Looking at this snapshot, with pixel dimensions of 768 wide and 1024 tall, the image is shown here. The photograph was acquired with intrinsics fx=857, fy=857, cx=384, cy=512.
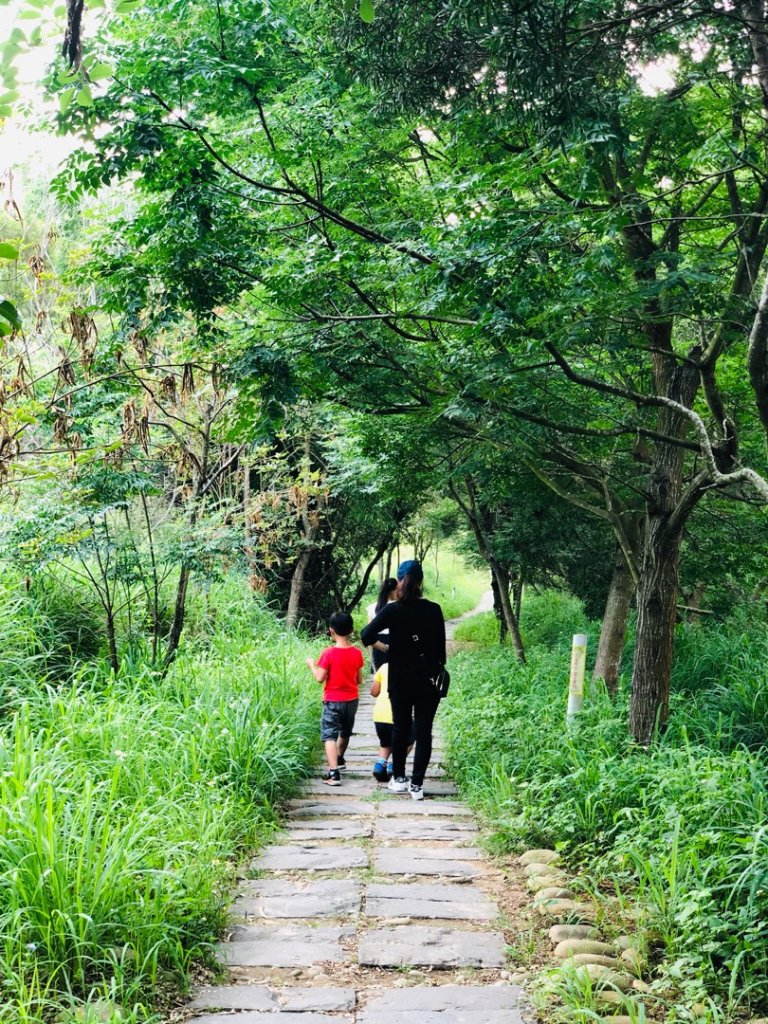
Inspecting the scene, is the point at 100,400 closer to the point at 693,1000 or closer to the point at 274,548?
the point at 693,1000

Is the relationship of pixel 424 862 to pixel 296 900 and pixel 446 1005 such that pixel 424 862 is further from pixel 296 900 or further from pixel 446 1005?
pixel 446 1005

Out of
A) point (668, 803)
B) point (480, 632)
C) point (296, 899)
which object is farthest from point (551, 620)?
point (296, 899)

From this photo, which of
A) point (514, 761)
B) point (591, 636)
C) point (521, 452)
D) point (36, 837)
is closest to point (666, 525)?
point (521, 452)

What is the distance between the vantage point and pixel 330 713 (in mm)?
7078

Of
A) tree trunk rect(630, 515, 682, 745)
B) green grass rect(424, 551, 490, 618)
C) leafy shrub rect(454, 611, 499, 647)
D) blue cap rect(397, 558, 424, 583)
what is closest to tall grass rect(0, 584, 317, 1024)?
blue cap rect(397, 558, 424, 583)

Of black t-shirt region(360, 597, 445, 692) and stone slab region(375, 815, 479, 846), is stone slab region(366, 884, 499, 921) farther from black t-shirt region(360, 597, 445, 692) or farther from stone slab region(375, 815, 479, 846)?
black t-shirt region(360, 597, 445, 692)

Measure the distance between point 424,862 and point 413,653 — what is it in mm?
1753

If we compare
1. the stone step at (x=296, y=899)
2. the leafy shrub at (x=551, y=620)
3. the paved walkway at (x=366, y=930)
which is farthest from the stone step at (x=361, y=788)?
the leafy shrub at (x=551, y=620)

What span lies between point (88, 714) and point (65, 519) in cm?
235

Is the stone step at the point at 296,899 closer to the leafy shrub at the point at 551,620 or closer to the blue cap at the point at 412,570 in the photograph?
the blue cap at the point at 412,570

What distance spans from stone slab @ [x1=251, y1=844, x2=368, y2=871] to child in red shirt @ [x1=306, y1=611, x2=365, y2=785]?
5.71ft

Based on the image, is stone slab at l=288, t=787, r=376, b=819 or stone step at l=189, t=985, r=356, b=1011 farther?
stone slab at l=288, t=787, r=376, b=819

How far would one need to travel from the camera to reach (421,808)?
6469 millimetres

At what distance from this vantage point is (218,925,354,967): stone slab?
12.3ft
